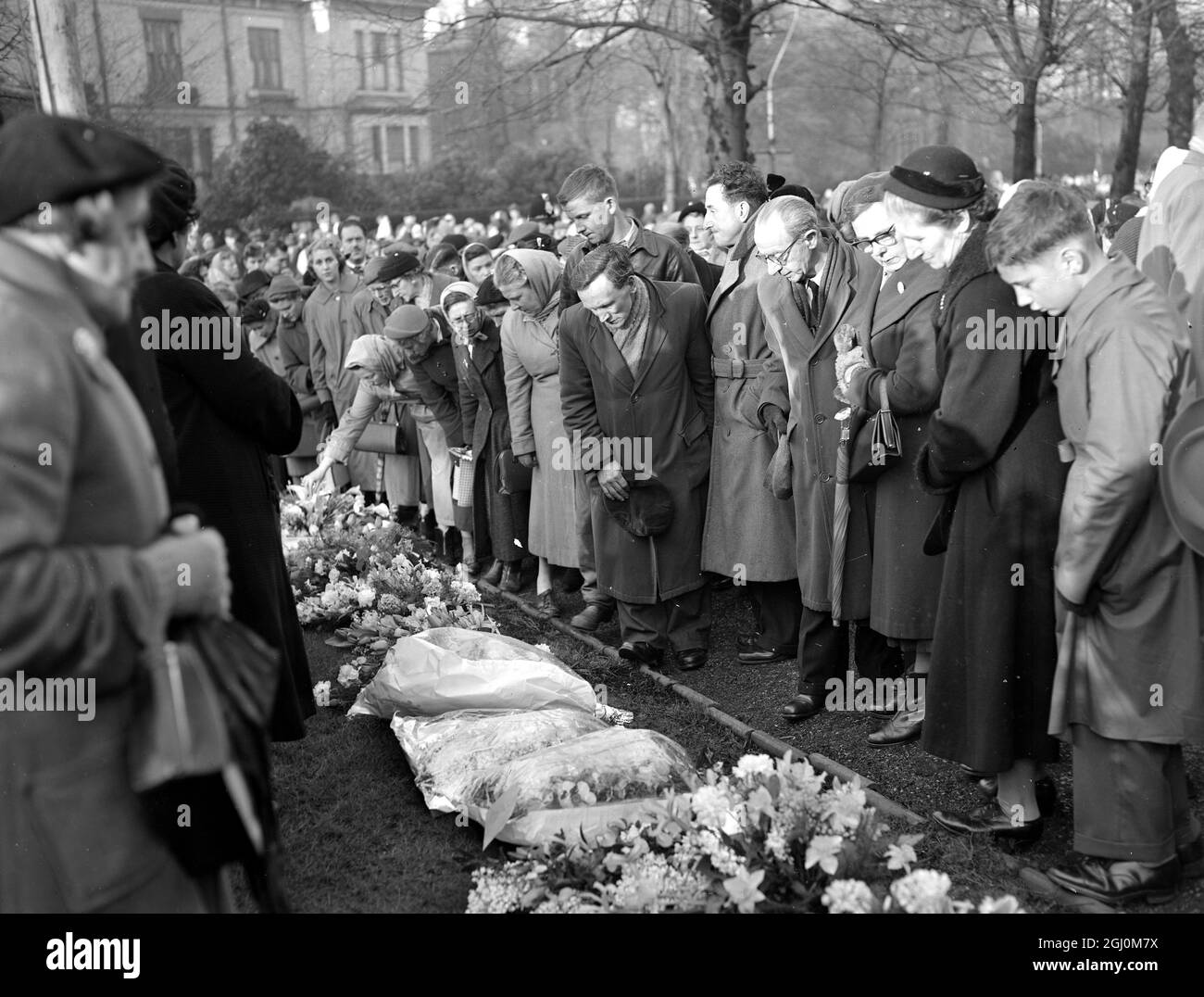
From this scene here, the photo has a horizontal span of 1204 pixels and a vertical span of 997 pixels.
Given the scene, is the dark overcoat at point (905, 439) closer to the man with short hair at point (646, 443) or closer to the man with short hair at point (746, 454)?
the man with short hair at point (746, 454)

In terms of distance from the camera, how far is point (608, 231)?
6965 mm

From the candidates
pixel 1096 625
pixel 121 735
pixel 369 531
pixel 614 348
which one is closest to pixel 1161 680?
pixel 1096 625

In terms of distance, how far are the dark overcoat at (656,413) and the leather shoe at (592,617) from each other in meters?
0.68

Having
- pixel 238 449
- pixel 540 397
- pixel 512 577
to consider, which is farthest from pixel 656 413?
pixel 238 449

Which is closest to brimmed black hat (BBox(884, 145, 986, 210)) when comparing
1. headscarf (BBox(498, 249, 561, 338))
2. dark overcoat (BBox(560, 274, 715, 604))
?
dark overcoat (BBox(560, 274, 715, 604))

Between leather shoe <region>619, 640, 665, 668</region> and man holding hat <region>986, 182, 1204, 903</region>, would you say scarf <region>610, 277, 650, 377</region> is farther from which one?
man holding hat <region>986, 182, 1204, 903</region>

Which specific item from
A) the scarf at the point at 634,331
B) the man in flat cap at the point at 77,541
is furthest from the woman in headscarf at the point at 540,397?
the man in flat cap at the point at 77,541

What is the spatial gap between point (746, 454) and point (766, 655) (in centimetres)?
104

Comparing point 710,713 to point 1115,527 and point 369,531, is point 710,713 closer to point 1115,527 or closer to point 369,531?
point 1115,527

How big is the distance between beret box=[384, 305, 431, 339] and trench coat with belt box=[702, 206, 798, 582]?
250 cm

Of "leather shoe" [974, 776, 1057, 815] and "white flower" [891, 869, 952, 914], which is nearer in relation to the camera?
"white flower" [891, 869, 952, 914]

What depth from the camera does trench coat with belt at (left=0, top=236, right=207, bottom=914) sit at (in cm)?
220

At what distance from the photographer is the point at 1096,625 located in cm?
374

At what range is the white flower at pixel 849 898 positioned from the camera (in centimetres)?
329
